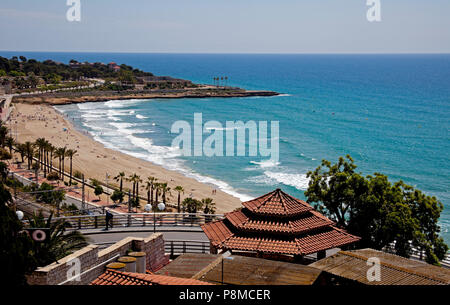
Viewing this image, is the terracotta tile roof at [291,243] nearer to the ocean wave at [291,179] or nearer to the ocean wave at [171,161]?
the ocean wave at [171,161]

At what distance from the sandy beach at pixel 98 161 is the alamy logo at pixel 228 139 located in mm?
9672

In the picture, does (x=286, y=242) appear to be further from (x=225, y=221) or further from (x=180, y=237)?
(x=180, y=237)

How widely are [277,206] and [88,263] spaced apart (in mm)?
6433

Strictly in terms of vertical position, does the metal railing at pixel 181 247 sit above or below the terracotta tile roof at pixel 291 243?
below

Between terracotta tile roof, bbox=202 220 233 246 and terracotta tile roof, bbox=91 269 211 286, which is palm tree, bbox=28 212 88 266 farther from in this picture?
terracotta tile roof, bbox=202 220 233 246

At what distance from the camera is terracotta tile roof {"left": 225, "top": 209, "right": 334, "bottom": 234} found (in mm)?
13586

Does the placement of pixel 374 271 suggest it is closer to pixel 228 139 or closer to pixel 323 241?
pixel 323 241

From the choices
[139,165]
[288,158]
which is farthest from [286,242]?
[288,158]

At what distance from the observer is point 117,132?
246 ft

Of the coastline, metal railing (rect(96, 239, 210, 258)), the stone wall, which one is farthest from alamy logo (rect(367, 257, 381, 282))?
the coastline

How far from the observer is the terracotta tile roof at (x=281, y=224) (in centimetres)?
1359

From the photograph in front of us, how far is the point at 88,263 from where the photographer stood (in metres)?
9.80

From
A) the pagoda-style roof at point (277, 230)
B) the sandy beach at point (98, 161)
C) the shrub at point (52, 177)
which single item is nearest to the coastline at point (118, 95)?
the sandy beach at point (98, 161)
